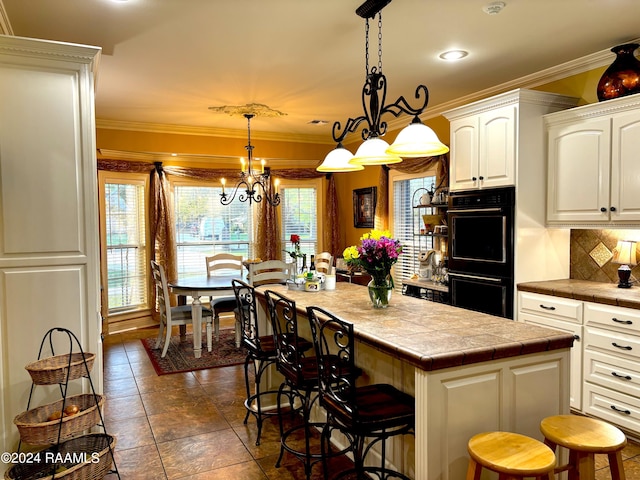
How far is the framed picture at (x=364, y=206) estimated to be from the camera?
6.56 metres

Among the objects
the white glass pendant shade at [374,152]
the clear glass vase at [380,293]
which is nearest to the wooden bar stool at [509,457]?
the clear glass vase at [380,293]

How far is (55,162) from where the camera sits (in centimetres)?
254

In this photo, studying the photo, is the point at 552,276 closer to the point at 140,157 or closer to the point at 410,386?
the point at 410,386

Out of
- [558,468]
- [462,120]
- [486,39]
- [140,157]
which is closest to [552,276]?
[462,120]

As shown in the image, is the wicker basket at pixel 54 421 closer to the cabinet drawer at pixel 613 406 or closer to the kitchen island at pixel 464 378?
the kitchen island at pixel 464 378

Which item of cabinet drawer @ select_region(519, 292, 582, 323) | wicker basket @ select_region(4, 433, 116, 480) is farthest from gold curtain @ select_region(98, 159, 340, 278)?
wicker basket @ select_region(4, 433, 116, 480)

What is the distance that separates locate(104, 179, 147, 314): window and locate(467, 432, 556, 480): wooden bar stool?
550 cm

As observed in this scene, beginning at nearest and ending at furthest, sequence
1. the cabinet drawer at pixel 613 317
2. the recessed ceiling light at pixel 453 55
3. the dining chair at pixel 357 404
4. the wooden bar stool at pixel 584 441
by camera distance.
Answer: the wooden bar stool at pixel 584 441 → the dining chair at pixel 357 404 → the cabinet drawer at pixel 613 317 → the recessed ceiling light at pixel 453 55

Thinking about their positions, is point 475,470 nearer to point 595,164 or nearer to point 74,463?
point 74,463

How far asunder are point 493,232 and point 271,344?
202 centimetres

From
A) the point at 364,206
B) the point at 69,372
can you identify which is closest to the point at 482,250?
the point at 364,206

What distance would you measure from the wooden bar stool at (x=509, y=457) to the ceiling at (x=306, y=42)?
2380 mm

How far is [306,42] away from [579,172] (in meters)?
2.27

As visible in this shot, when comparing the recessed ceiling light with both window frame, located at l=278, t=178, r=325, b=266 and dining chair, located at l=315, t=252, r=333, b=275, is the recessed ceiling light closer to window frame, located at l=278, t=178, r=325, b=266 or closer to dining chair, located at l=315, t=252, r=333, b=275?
dining chair, located at l=315, t=252, r=333, b=275
